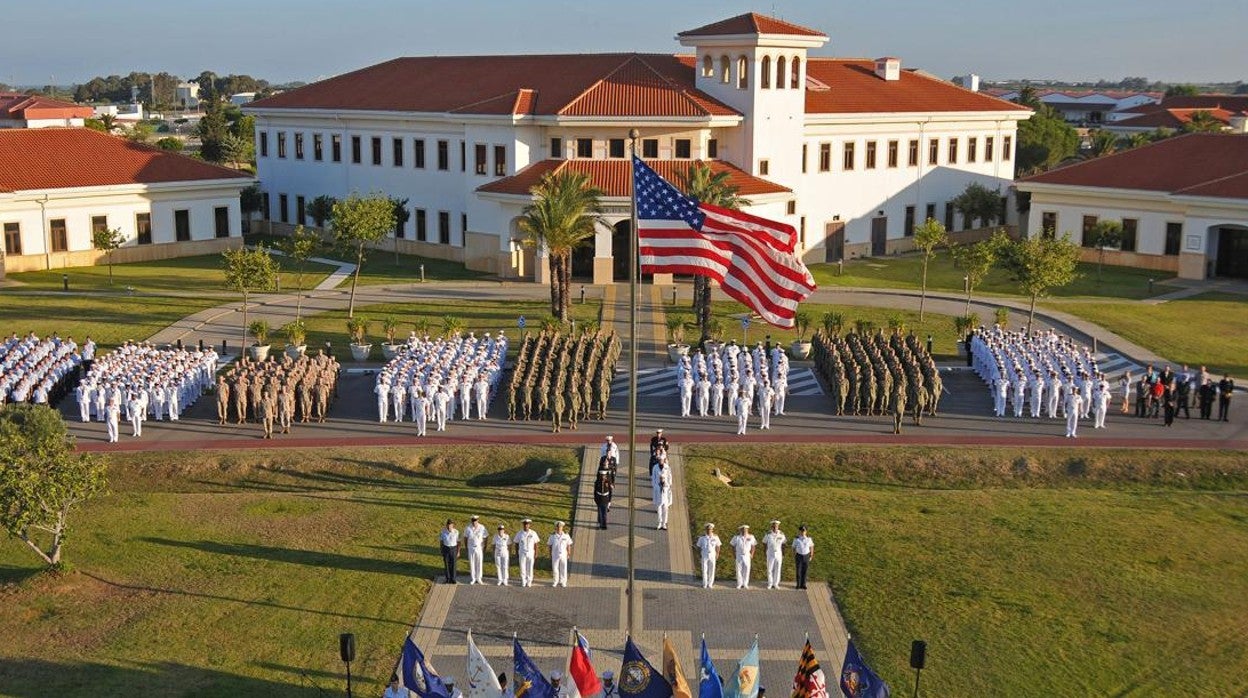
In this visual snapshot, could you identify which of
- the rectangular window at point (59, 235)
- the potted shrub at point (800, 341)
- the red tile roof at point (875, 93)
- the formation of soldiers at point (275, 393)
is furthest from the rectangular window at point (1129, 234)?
the rectangular window at point (59, 235)

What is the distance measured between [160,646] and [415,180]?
4447 centimetres

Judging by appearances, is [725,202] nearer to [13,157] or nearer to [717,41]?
[717,41]

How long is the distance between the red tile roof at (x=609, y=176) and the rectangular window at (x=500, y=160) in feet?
3.68

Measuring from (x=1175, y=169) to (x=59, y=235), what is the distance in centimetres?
5120

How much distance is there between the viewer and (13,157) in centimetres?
5622

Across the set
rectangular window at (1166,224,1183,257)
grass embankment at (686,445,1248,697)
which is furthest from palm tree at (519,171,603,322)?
rectangular window at (1166,224,1183,257)

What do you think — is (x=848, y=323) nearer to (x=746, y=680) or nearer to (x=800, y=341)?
(x=800, y=341)

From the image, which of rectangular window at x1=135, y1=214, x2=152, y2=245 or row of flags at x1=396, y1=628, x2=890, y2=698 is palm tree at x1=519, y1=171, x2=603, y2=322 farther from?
row of flags at x1=396, y1=628, x2=890, y2=698

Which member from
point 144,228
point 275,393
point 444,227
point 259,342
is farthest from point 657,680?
point 144,228

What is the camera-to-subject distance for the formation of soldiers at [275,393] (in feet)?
99.5

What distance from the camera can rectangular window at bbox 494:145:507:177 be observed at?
181ft

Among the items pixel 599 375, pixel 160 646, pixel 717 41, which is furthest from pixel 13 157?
pixel 160 646

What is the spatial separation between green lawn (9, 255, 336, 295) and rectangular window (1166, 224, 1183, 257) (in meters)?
38.1

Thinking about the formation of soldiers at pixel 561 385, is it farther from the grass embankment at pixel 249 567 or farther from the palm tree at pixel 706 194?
the palm tree at pixel 706 194
